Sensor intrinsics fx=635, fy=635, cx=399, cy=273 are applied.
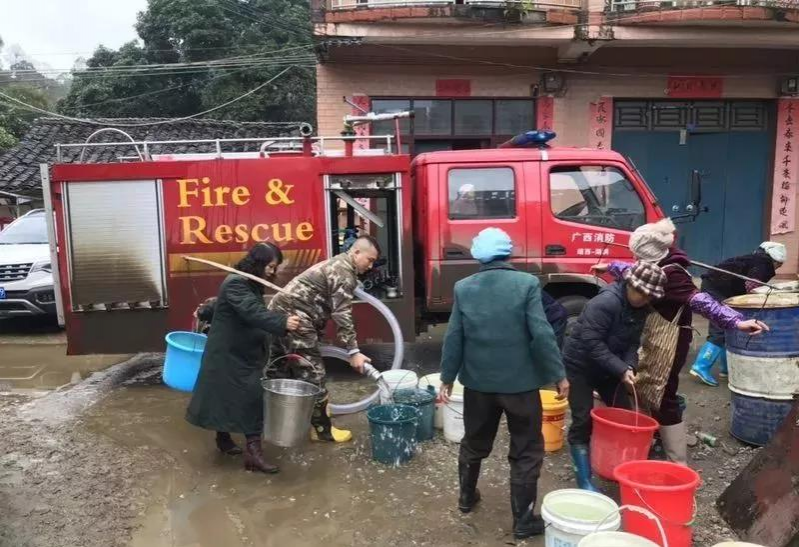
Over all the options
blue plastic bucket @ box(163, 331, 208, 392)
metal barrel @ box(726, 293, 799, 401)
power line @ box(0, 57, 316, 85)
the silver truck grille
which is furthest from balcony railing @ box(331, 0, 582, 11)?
power line @ box(0, 57, 316, 85)

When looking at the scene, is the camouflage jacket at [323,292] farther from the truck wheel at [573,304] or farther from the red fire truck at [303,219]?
the truck wheel at [573,304]

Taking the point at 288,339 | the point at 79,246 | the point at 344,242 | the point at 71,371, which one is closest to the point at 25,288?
the point at 71,371

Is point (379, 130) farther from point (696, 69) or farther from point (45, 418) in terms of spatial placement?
point (45, 418)

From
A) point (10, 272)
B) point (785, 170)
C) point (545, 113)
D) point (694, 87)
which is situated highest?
point (694, 87)

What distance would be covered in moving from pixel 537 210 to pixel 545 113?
5739 mm

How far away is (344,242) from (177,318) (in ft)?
5.99

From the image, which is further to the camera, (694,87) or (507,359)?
(694,87)

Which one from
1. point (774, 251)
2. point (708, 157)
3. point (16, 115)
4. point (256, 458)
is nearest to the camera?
point (256, 458)

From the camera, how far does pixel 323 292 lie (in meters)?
4.60

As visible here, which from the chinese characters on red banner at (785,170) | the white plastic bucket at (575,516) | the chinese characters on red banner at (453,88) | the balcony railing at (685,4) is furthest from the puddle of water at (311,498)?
the chinese characters on red banner at (785,170)

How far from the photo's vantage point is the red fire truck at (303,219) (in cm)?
579

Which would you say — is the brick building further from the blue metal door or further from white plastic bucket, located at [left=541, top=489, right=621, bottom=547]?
white plastic bucket, located at [left=541, top=489, right=621, bottom=547]

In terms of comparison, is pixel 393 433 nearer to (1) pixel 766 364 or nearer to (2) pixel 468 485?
(2) pixel 468 485

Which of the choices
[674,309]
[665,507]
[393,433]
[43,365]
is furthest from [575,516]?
[43,365]
